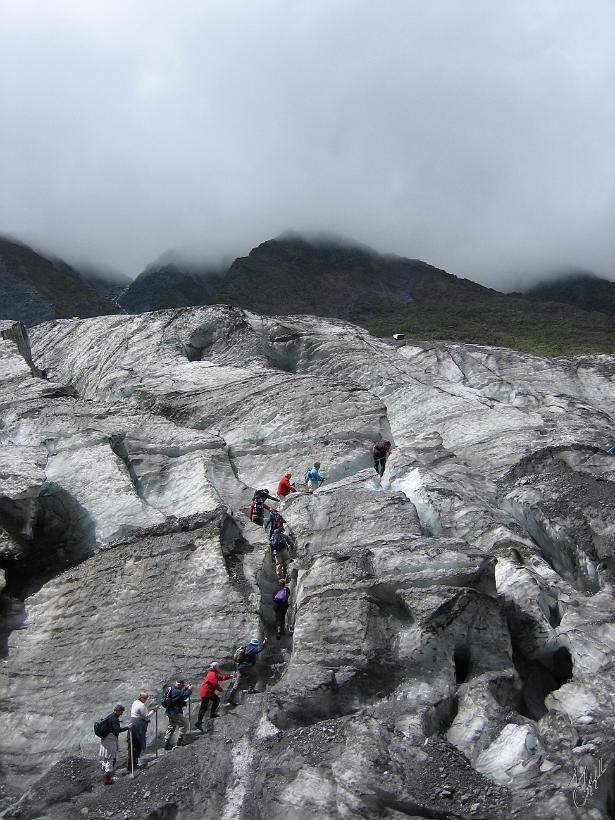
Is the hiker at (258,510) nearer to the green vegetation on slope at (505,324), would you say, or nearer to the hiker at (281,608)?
the hiker at (281,608)

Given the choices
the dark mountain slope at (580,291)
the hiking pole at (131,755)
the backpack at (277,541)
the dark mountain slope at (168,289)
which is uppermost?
the dark mountain slope at (580,291)

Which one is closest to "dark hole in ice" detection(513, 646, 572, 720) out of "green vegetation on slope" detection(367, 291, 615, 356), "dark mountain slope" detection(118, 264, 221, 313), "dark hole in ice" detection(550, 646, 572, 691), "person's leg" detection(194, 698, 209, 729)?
"dark hole in ice" detection(550, 646, 572, 691)

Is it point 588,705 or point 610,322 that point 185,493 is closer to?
point 588,705

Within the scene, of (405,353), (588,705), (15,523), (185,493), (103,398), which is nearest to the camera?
(588,705)

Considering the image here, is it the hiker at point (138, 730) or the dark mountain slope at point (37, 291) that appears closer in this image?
the hiker at point (138, 730)

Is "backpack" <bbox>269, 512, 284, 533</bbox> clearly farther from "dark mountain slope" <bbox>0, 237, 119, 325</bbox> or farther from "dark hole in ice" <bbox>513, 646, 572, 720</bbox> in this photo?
"dark mountain slope" <bbox>0, 237, 119, 325</bbox>

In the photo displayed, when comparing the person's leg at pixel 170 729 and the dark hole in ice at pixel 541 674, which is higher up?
the dark hole in ice at pixel 541 674

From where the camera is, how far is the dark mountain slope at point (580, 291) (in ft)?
486

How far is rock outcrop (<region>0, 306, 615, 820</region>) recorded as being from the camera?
15734 mm

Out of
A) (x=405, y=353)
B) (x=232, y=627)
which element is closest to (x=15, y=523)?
(x=232, y=627)

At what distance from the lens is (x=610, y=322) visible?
112125mm

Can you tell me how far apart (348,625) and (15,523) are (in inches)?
577
